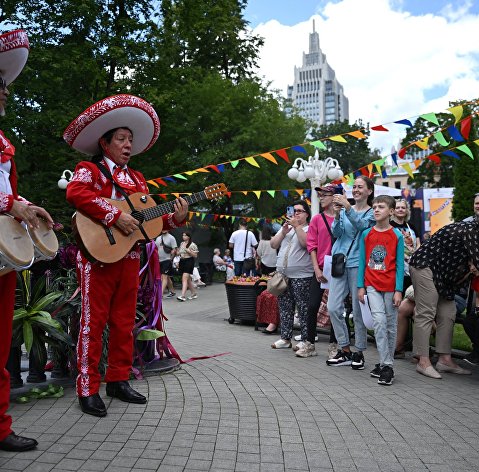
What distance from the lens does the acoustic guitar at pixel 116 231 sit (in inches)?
162

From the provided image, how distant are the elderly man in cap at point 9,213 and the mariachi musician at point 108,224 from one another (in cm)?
67

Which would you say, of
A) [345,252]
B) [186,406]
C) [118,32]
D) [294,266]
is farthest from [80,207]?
[118,32]

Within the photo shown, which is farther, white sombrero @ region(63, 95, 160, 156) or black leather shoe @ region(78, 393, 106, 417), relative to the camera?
white sombrero @ region(63, 95, 160, 156)

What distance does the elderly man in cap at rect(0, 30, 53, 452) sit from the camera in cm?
341

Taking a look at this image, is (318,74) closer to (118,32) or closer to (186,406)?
(118,32)

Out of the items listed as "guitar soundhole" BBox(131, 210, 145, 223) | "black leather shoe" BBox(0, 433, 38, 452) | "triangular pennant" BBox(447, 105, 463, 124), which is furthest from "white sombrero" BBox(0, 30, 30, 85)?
"triangular pennant" BBox(447, 105, 463, 124)

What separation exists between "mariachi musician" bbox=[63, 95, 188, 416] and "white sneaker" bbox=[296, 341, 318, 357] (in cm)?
287

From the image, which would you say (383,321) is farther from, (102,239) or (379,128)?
(379,128)

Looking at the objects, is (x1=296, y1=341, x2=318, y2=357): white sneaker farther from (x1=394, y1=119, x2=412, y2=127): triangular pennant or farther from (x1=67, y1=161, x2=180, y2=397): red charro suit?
(x1=394, y1=119, x2=412, y2=127): triangular pennant

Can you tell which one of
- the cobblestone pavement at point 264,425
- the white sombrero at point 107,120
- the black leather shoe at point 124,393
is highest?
Result: the white sombrero at point 107,120

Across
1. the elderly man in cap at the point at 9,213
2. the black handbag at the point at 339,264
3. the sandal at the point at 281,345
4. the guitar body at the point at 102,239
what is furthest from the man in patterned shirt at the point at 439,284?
the elderly man in cap at the point at 9,213

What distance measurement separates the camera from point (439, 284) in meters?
5.96

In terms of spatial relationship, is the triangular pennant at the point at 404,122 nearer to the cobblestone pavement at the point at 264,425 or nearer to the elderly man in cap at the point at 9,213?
Result: the cobblestone pavement at the point at 264,425

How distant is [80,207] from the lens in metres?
4.15
